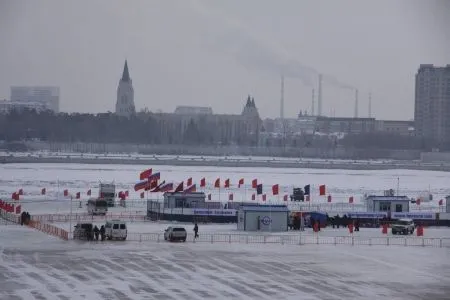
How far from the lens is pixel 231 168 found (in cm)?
18612

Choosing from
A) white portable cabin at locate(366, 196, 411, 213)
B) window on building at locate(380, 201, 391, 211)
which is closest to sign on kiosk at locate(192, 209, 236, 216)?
white portable cabin at locate(366, 196, 411, 213)

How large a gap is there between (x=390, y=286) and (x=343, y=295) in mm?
2817

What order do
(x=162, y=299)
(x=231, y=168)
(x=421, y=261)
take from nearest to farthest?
(x=162, y=299) < (x=421, y=261) < (x=231, y=168)

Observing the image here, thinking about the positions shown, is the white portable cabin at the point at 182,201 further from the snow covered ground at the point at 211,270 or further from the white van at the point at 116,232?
the white van at the point at 116,232

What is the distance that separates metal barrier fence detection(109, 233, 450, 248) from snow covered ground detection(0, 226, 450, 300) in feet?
5.96

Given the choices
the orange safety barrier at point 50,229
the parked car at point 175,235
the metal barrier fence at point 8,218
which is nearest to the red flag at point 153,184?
the metal barrier fence at point 8,218

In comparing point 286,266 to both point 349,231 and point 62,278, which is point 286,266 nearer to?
point 62,278

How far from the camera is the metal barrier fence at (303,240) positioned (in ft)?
170

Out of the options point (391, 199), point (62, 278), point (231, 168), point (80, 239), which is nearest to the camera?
point (62, 278)

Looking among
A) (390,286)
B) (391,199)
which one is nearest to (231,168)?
(391,199)

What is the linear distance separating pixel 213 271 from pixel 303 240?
1322 centimetres

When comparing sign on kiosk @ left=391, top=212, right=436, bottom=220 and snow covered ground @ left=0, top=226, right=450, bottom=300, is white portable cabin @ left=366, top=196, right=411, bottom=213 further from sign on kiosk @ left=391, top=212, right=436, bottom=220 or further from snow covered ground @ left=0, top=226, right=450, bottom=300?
snow covered ground @ left=0, top=226, right=450, bottom=300

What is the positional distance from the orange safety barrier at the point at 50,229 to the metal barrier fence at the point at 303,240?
9.32 ft

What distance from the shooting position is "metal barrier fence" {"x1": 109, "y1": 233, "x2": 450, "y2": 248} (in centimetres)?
5181
